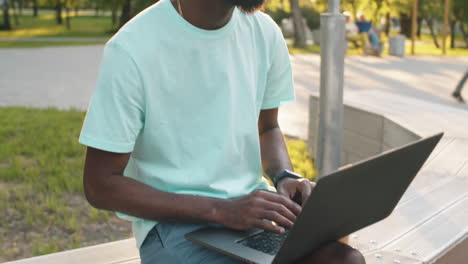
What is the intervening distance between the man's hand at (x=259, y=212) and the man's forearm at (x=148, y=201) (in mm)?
47

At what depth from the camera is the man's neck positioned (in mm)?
1872

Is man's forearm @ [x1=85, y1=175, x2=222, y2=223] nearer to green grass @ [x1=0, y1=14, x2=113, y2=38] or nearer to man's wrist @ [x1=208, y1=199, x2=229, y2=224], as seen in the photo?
man's wrist @ [x1=208, y1=199, x2=229, y2=224]

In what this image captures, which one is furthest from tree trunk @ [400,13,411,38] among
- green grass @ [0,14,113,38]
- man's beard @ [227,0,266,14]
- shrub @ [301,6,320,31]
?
man's beard @ [227,0,266,14]

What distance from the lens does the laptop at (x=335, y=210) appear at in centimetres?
142

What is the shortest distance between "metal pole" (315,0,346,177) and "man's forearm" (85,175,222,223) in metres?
2.35

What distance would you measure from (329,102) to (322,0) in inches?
1034

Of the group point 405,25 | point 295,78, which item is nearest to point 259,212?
point 295,78

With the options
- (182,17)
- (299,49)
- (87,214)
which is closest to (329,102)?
(87,214)

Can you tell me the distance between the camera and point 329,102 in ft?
13.2

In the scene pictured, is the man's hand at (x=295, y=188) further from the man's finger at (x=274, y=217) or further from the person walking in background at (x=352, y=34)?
the person walking in background at (x=352, y=34)

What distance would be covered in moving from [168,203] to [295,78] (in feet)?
36.9

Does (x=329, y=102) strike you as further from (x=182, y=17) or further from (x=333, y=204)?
(x=333, y=204)

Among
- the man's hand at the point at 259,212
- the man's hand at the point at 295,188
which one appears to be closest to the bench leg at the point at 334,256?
the man's hand at the point at 259,212

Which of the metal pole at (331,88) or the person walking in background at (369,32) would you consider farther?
the person walking in background at (369,32)
